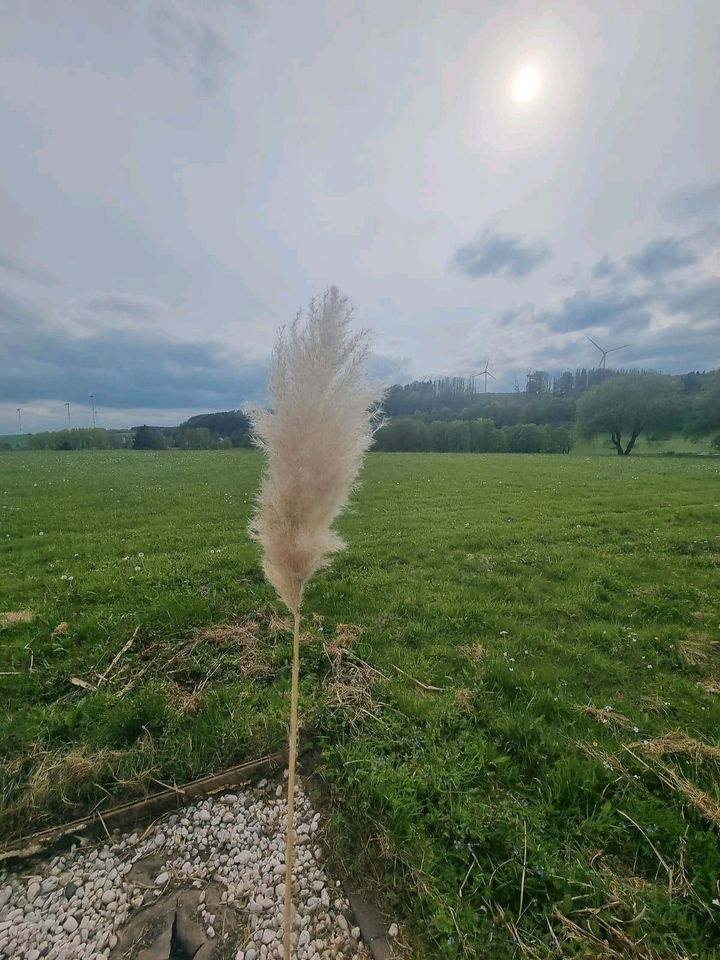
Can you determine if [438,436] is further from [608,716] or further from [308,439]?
[308,439]

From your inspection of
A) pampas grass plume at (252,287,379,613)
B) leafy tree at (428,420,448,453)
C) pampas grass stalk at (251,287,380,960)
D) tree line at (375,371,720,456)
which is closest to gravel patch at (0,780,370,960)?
pampas grass stalk at (251,287,380,960)

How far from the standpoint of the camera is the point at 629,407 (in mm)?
66000

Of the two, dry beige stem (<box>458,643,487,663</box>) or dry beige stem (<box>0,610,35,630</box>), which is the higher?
dry beige stem (<box>0,610,35,630</box>)

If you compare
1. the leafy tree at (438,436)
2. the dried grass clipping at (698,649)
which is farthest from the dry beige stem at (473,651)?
the leafy tree at (438,436)

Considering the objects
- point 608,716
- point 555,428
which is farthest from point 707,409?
point 608,716

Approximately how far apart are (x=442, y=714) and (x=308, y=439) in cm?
295

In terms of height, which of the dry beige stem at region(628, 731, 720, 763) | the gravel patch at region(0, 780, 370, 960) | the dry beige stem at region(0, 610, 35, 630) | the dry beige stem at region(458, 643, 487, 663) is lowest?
the dry beige stem at region(458, 643, 487, 663)

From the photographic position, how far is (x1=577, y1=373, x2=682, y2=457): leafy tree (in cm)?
6456

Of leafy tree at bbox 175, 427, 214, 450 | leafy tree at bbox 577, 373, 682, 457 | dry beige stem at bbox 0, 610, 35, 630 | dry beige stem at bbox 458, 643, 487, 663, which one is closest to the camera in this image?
dry beige stem at bbox 458, 643, 487, 663

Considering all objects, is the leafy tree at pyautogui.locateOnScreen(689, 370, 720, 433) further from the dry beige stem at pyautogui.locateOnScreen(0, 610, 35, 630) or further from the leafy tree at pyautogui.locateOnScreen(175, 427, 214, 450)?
the dry beige stem at pyautogui.locateOnScreen(0, 610, 35, 630)

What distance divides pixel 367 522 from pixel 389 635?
673 cm

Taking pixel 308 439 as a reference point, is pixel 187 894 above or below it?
below

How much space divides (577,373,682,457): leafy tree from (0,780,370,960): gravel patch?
74.1 metres

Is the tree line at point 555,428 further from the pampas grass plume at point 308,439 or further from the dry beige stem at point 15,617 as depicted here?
the pampas grass plume at point 308,439
